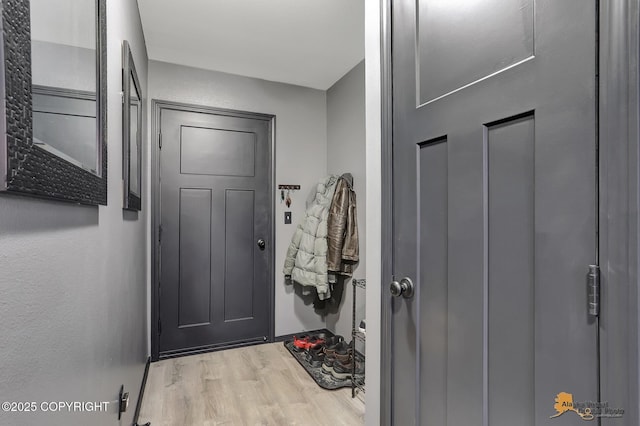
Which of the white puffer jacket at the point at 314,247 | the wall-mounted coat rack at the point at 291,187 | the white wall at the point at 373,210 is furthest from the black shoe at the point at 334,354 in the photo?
the wall-mounted coat rack at the point at 291,187

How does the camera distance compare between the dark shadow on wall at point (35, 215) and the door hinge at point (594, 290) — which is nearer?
the dark shadow on wall at point (35, 215)

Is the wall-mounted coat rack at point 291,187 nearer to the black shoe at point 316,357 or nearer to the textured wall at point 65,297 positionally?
the black shoe at point 316,357

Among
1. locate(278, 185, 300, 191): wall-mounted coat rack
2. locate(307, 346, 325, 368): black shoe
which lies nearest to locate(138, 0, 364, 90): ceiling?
locate(278, 185, 300, 191): wall-mounted coat rack

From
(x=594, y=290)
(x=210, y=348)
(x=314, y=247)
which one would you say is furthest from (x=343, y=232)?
(x=594, y=290)

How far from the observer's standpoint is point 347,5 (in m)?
1.98

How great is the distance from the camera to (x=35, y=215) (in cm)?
54

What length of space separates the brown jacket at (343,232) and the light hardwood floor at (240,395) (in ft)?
2.90

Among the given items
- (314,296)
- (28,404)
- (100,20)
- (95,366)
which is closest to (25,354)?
(28,404)

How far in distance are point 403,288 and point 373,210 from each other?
325 mm

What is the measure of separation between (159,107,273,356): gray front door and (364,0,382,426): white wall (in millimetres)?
1885

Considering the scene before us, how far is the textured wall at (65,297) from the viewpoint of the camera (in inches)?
18.3

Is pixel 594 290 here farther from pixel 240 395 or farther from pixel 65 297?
pixel 240 395

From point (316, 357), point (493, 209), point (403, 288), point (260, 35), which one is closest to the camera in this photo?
point (493, 209)

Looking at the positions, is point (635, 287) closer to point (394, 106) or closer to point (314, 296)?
point (394, 106)
